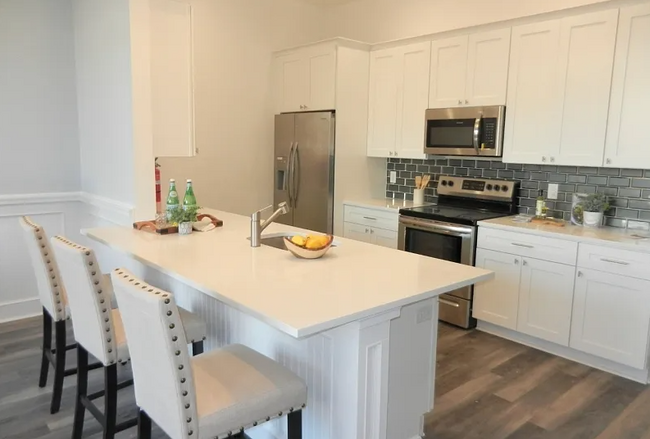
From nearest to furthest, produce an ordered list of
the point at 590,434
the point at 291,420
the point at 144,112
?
the point at 291,420 → the point at 590,434 → the point at 144,112

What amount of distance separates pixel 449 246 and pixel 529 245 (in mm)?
629

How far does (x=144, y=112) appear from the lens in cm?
311

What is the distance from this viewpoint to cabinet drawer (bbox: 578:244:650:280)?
3.01 m

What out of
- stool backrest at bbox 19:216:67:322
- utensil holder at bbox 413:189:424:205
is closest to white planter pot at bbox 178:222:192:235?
stool backrest at bbox 19:216:67:322

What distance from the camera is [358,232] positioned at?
471 cm

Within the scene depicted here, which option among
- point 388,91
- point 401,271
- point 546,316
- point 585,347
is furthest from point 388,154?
point 401,271

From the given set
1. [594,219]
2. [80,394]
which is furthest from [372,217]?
[80,394]

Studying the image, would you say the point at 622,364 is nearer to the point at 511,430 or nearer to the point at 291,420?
the point at 511,430

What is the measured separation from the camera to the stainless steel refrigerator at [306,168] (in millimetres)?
4605

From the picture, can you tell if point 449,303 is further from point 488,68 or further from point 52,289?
point 52,289

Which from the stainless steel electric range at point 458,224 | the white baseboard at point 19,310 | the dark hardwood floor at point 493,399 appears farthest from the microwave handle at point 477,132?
the white baseboard at point 19,310

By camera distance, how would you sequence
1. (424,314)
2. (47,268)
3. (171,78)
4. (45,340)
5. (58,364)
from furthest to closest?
(171,78), (45,340), (58,364), (47,268), (424,314)

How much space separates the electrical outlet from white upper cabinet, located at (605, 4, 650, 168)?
199 centimetres

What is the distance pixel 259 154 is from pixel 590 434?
12.3ft
